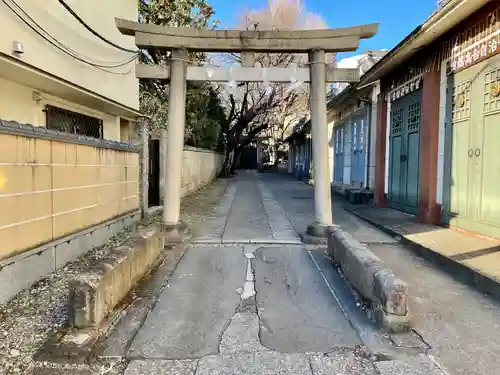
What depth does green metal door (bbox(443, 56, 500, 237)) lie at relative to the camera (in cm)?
577

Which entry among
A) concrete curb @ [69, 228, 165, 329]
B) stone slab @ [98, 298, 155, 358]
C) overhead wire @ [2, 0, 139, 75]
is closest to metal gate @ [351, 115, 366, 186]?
overhead wire @ [2, 0, 139, 75]

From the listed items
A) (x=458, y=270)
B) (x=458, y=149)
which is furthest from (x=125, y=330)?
(x=458, y=149)

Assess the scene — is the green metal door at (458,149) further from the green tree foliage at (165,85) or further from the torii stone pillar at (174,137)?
the green tree foliage at (165,85)

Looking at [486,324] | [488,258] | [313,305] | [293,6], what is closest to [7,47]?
[313,305]

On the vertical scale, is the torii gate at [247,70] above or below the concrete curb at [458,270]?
above

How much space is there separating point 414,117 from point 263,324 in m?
6.71

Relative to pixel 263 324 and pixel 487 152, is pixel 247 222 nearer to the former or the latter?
pixel 487 152

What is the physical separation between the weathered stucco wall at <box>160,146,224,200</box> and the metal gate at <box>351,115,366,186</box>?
5.65 metres

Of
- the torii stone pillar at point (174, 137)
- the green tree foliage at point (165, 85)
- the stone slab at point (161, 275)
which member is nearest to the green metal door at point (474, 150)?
the stone slab at point (161, 275)

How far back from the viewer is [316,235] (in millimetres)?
6578

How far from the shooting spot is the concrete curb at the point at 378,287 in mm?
3307

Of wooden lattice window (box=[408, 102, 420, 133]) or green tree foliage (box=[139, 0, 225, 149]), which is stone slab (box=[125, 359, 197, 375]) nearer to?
wooden lattice window (box=[408, 102, 420, 133])

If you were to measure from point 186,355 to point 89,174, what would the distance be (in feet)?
12.5

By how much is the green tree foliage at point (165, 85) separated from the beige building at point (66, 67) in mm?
2518
